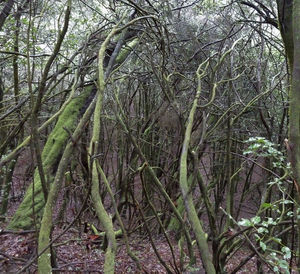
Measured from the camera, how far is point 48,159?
207 inches

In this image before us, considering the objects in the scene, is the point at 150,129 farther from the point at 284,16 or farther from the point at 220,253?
the point at 284,16

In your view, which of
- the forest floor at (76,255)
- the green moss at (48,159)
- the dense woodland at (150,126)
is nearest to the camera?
the dense woodland at (150,126)

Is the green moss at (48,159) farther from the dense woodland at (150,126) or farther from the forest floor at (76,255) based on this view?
the forest floor at (76,255)

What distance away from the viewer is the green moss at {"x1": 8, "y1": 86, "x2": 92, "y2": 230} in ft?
15.5

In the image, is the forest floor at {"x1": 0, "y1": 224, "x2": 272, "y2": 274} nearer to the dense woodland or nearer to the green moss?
the dense woodland

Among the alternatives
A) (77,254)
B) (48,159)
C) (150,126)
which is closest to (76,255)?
(77,254)

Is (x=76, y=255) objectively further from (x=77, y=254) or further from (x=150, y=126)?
(x=150, y=126)

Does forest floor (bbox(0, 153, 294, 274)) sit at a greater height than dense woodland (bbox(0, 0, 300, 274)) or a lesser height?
lesser

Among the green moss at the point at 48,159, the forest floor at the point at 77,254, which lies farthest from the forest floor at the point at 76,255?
the green moss at the point at 48,159

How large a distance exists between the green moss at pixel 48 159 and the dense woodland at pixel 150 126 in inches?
0.8

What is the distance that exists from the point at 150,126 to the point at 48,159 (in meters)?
4.36

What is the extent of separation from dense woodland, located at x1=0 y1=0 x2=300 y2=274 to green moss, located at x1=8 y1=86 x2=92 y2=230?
2cm

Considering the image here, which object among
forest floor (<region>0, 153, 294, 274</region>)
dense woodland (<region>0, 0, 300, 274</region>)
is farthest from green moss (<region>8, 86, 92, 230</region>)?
forest floor (<region>0, 153, 294, 274</region>)

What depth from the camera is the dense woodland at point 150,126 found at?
107 inches
